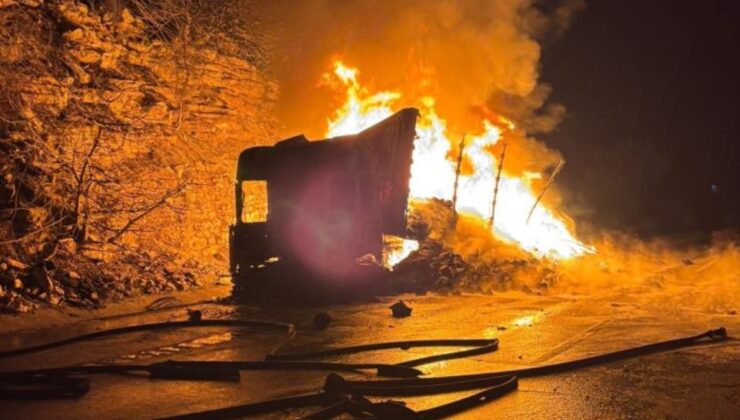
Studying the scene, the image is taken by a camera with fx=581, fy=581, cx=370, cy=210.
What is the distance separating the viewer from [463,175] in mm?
19781

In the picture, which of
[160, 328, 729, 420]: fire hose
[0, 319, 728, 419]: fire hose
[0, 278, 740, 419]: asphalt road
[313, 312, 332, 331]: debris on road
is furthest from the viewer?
[313, 312, 332, 331]: debris on road

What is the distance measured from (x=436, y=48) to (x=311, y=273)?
12584 millimetres

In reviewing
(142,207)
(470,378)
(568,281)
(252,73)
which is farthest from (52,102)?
(568,281)

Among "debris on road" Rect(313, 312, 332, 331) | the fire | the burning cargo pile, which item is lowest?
"debris on road" Rect(313, 312, 332, 331)

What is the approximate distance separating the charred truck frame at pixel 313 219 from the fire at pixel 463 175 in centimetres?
654

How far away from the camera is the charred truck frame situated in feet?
39.7

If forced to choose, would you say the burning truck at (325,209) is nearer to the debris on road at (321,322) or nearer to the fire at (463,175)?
the debris on road at (321,322)

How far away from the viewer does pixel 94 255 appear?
12.1m

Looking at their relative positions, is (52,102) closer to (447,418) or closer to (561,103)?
(447,418)

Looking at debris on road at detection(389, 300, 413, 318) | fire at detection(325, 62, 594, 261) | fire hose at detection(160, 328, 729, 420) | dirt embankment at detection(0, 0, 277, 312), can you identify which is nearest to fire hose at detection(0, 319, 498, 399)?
fire hose at detection(160, 328, 729, 420)

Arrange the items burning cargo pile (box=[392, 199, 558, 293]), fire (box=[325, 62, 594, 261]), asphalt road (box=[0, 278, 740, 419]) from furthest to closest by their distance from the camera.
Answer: fire (box=[325, 62, 594, 261])
burning cargo pile (box=[392, 199, 558, 293])
asphalt road (box=[0, 278, 740, 419])

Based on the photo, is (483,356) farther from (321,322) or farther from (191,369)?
(191,369)

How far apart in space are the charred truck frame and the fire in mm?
6540

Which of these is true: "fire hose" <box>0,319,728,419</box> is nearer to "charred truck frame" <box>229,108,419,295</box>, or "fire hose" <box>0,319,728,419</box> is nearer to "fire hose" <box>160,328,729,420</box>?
"fire hose" <box>160,328,729,420</box>
